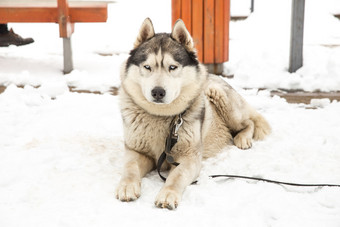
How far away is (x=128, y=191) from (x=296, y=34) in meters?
4.18

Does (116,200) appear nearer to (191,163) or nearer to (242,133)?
(191,163)

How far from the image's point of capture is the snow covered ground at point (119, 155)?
2268mm

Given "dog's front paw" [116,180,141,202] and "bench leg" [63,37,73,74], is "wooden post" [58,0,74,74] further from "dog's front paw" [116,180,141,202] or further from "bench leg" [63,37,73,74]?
"dog's front paw" [116,180,141,202]

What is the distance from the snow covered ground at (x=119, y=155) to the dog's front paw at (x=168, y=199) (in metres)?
0.04

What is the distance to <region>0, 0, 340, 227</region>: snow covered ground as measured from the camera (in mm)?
2268

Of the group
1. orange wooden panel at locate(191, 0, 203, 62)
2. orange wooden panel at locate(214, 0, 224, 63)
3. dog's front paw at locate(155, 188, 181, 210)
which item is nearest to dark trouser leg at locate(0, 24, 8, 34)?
orange wooden panel at locate(191, 0, 203, 62)

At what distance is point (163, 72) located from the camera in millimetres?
2725

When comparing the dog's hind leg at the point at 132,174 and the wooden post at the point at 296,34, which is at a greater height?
the wooden post at the point at 296,34

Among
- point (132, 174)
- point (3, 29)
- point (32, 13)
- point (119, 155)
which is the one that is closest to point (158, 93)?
point (132, 174)

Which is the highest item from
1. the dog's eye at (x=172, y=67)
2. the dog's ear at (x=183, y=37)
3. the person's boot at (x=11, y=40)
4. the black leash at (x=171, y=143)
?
the dog's ear at (x=183, y=37)

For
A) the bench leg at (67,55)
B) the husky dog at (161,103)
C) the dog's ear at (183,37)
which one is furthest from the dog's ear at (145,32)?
the bench leg at (67,55)

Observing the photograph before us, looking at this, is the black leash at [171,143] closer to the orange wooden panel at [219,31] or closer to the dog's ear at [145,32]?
the dog's ear at [145,32]

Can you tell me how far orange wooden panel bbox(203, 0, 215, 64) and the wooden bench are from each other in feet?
4.82

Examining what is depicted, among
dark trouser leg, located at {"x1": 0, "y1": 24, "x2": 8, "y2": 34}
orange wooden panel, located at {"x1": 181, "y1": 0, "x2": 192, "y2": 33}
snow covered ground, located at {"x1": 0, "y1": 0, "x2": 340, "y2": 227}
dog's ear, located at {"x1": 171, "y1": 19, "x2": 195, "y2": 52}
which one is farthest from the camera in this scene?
dark trouser leg, located at {"x1": 0, "y1": 24, "x2": 8, "y2": 34}
